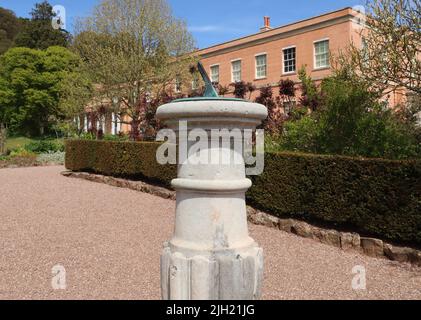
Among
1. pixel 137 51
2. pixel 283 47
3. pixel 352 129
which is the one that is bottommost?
pixel 352 129

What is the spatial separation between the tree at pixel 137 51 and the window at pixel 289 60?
21.4ft

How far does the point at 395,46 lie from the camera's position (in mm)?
5730

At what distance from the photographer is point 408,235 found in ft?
16.3

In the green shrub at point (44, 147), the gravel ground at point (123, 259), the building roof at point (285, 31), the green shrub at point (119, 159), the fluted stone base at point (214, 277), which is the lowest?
the gravel ground at point (123, 259)

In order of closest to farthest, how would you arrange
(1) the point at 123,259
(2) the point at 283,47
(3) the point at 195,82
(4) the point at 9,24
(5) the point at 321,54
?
(1) the point at 123,259
(3) the point at 195,82
(5) the point at 321,54
(2) the point at 283,47
(4) the point at 9,24

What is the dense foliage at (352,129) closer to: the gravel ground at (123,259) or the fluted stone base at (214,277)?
the gravel ground at (123,259)

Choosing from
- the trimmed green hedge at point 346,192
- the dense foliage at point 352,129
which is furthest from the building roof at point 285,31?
the trimmed green hedge at point 346,192

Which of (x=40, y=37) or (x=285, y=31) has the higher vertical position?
(x=40, y=37)

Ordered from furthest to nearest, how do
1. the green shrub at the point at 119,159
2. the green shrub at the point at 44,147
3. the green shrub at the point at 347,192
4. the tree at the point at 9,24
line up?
the tree at the point at 9,24, the green shrub at the point at 44,147, the green shrub at the point at 119,159, the green shrub at the point at 347,192

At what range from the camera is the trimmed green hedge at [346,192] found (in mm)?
4977

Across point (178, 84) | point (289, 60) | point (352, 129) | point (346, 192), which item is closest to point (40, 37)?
point (178, 84)

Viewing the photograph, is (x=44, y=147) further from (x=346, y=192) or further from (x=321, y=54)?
(x=346, y=192)

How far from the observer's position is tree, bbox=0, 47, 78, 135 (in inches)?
1379

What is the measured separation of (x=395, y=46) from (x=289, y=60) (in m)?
18.5
